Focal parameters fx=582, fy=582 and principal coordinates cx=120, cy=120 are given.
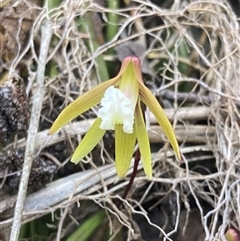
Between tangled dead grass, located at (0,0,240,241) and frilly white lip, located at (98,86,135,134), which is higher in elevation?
frilly white lip, located at (98,86,135,134)

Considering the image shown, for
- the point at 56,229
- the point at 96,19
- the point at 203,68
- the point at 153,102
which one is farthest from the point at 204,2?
the point at 56,229

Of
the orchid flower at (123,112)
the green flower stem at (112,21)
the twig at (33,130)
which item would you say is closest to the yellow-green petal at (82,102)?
the orchid flower at (123,112)

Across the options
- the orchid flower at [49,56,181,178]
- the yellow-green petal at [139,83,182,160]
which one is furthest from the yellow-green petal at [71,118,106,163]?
the yellow-green petal at [139,83,182,160]

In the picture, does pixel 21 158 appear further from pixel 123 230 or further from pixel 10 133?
pixel 123 230

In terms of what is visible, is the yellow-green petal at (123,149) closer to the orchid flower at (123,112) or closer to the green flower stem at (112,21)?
the orchid flower at (123,112)

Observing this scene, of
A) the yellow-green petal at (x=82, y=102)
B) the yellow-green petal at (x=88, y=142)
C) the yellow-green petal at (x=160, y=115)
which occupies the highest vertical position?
the yellow-green petal at (x=82, y=102)

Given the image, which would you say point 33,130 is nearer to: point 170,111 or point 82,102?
point 82,102

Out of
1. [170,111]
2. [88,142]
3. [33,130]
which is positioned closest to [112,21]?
[170,111]

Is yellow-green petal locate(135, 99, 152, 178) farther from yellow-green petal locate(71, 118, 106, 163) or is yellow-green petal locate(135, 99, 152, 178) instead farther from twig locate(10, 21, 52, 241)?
twig locate(10, 21, 52, 241)
